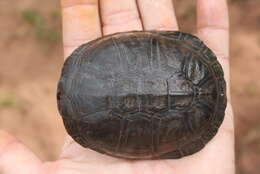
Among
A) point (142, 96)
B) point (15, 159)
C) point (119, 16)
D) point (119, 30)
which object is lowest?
point (15, 159)

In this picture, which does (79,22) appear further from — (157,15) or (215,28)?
(215,28)

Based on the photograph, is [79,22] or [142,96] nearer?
[142,96]

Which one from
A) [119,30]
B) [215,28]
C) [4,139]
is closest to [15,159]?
[4,139]

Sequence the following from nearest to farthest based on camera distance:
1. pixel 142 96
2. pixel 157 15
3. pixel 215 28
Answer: pixel 142 96
pixel 215 28
pixel 157 15

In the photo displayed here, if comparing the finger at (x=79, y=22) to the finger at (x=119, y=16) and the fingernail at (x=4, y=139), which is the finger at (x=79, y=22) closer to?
the finger at (x=119, y=16)

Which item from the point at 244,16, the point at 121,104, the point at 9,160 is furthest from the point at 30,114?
the point at 244,16

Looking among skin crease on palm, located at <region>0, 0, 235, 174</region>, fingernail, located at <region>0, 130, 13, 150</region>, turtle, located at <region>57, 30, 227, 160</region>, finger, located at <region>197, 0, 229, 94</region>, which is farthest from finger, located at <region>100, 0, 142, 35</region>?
fingernail, located at <region>0, 130, 13, 150</region>
